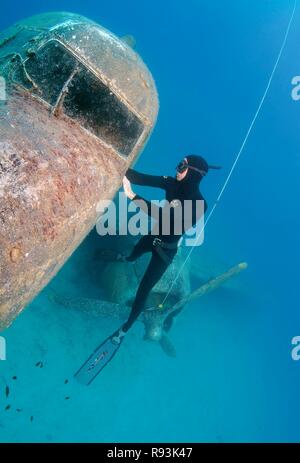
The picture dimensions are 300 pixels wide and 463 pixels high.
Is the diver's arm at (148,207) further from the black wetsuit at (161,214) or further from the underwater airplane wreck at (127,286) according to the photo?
the underwater airplane wreck at (127,286)

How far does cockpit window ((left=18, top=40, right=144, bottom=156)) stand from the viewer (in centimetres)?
367

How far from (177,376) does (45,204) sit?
515 inches

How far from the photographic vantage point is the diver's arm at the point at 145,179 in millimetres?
5593

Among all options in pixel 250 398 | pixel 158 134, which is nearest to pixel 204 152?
pixel 158 134

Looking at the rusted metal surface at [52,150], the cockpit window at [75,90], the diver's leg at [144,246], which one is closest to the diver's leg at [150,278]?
the diver's leg at [144,246]

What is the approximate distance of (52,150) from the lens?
119 inches

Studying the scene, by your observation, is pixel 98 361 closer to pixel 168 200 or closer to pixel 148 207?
pixel 148 207

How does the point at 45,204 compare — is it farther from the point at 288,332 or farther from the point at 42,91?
the point at 288,332

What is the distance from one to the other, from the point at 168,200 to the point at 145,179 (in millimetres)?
771

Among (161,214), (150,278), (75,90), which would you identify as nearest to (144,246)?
(150,278)

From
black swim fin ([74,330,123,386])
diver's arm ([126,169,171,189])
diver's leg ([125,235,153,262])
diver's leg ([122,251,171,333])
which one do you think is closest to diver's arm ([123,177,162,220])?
diver's arm ([126,169,171,189])

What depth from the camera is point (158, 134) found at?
4856 cm

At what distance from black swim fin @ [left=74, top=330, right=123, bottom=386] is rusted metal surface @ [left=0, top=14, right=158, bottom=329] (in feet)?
14.2

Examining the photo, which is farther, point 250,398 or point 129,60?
point 250,398
